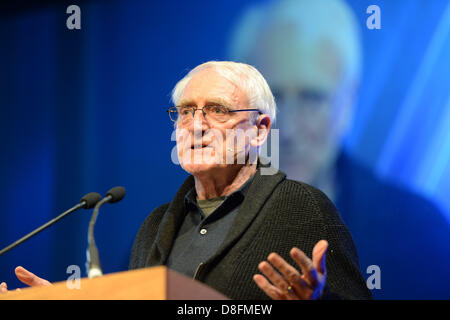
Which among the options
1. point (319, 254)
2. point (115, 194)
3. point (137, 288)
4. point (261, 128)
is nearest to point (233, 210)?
point (261, 128)

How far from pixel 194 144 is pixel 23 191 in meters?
1.45

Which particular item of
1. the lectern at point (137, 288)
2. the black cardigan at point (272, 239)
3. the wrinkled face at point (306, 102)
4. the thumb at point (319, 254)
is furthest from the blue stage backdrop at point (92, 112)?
the lectern at point (137, 288)

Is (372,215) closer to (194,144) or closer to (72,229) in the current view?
(194,144)

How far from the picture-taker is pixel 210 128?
187 centimetres

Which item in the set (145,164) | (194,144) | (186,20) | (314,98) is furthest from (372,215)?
(186,20)

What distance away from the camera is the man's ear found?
198 cm

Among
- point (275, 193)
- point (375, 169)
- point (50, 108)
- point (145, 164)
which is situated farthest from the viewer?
point (50, 108)

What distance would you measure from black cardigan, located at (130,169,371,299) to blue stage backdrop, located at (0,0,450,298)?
870mm

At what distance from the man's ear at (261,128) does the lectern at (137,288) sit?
101 centimetres

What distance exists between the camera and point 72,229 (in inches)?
109

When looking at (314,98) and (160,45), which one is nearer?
(314,98)

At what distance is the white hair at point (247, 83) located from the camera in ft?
6.40
